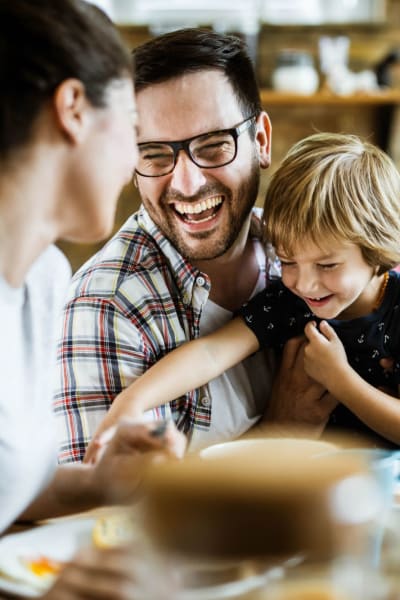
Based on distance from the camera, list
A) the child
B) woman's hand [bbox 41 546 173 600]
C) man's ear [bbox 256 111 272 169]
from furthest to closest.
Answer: man's ear [bbox 256 111 272 169], the child, woman's hand [bbox 41 546 173 600]

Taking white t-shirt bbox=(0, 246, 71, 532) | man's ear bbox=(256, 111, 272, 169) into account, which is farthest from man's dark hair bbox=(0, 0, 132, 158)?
man's ear bbox=(256, 111, 272, 169)

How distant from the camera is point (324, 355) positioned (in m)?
1.56

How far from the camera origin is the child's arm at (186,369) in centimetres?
139

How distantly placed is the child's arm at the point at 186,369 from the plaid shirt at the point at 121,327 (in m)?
0.07

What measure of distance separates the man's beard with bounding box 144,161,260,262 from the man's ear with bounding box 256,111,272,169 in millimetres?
118

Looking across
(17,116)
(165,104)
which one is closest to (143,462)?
(17,116)

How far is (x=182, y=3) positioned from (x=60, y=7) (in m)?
3.70

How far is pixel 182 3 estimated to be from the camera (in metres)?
4.36

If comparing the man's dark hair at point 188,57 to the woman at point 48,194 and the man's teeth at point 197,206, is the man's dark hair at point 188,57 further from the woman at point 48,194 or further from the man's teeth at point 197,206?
the woman at point 48,194

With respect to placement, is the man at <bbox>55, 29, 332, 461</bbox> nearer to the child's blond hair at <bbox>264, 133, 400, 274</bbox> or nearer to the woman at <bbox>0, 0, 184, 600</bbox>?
the child's blond hair at <bbox>264, 133, 400, 274</bbox>

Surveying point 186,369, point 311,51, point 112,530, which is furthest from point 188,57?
point 311,51

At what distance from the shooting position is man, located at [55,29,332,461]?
154cm

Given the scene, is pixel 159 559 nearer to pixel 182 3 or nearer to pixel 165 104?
pixel 165 104

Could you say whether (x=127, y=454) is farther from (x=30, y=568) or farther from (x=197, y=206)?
(x=197, y=206)
